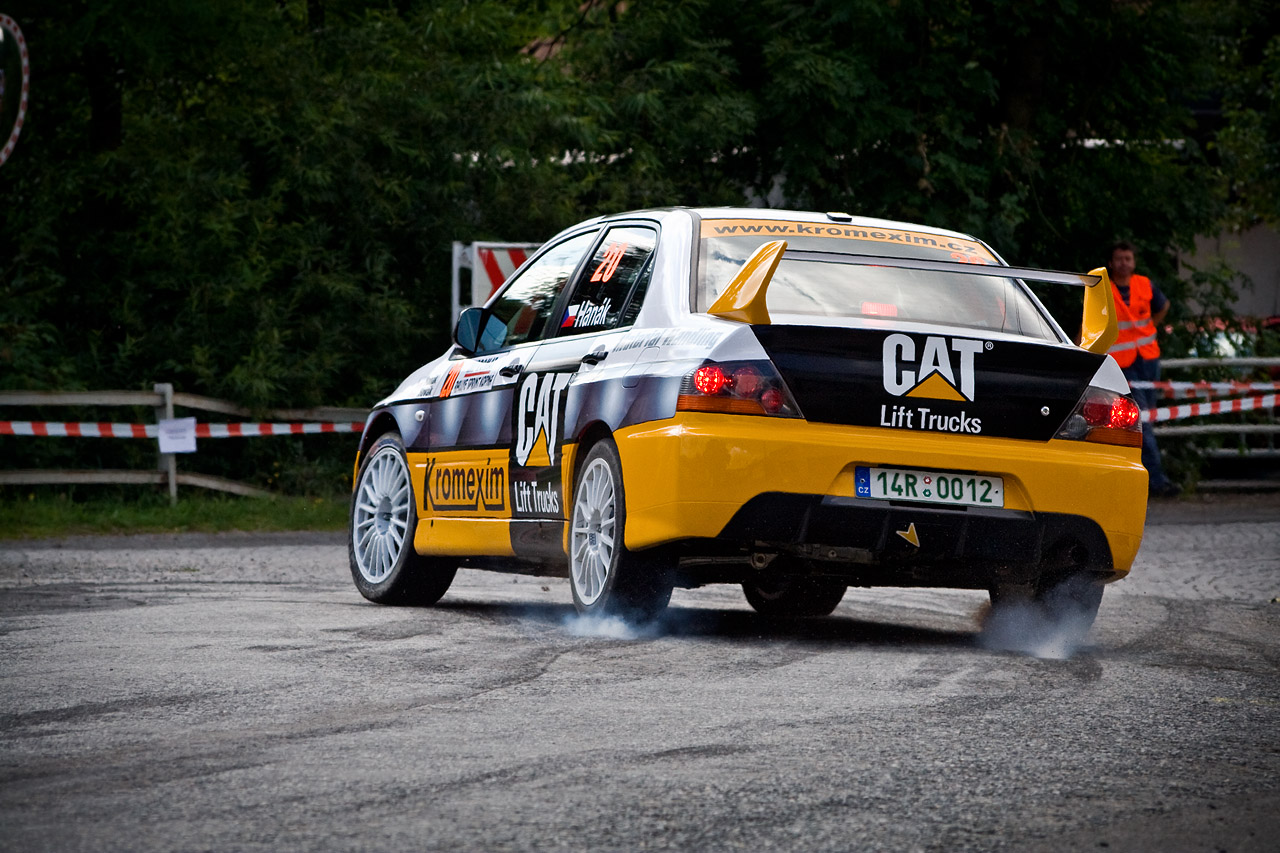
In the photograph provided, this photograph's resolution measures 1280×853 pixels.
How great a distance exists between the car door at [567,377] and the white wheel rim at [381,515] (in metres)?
1.13

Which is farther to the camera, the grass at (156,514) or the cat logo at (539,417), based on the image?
the grass at (156,514)

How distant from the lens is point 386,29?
1989 centimetres

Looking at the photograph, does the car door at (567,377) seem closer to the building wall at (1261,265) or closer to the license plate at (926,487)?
the license plate at (926,487)

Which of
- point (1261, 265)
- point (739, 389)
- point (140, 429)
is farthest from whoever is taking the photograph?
point (1261, 265)

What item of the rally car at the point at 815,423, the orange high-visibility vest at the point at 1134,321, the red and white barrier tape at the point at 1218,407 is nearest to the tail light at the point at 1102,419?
the rally car at the point at 815,423

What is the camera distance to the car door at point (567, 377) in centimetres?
788

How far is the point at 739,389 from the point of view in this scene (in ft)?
23.0

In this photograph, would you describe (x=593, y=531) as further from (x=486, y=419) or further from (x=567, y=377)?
(x=486, y=419)

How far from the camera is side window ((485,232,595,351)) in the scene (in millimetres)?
8742

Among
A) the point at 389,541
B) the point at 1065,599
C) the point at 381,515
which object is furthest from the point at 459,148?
the point at 1065,599

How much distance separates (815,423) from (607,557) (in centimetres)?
106

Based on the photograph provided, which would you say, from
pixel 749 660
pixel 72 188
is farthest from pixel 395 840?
pixel 72 188

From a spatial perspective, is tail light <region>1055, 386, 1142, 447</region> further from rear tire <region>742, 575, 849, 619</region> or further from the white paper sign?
the white paper sign

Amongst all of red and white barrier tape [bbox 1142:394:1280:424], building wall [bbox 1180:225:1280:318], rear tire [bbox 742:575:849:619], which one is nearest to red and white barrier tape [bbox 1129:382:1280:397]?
red and white barrier tape [bbox 1142:394:1280:424]
